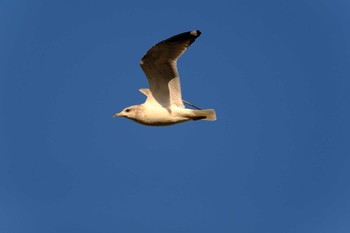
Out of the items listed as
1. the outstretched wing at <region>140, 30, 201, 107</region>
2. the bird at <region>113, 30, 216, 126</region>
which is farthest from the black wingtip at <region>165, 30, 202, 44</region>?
the bird at <region>113, 30, 216, 126</region>

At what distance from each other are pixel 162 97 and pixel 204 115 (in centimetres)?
87

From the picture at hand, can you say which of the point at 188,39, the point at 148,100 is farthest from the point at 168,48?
the point at 148,100

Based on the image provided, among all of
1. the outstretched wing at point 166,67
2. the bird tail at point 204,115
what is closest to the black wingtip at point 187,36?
the outstretched wing at point 166,67

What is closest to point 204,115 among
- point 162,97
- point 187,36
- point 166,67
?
point 162,97

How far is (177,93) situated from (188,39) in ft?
5.34

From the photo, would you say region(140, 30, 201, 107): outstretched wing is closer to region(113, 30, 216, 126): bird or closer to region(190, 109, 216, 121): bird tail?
region(113, 30, 216, 126): bird

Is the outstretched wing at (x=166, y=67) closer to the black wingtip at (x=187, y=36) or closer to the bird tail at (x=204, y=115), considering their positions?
the black wingtip at (x=187, y=36)

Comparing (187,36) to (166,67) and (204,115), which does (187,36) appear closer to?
→ (166,67)

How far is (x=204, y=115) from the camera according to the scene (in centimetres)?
1455

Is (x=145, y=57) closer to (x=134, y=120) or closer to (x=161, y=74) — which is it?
(x=161, y=74)

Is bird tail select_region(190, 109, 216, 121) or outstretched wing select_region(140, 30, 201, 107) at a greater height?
outstretched wing select_region(140, 30, 201, 107)

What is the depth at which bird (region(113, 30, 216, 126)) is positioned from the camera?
13.9 m

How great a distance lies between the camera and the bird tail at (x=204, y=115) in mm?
14446

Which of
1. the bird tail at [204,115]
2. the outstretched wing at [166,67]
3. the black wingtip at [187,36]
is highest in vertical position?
the black wingtip at [187,36]
